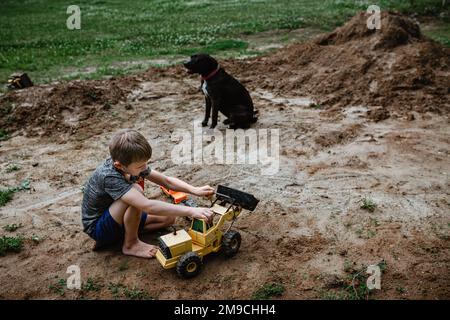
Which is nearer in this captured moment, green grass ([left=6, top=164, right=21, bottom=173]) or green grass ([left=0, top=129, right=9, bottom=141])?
green grass ([left=6, top=164, right=21, bottom=173])

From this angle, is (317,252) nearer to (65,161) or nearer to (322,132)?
(322,132)

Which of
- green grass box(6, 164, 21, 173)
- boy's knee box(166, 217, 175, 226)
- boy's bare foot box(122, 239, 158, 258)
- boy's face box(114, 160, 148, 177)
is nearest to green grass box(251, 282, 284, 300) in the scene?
boy's bare foot box(122, 239, 158, 258)

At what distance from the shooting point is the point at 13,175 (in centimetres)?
547

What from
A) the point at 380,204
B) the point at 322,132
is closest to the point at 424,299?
the point at 380,204

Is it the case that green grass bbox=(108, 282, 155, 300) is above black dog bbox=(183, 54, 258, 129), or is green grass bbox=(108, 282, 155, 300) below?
below

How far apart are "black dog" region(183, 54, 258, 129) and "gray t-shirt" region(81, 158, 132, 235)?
3307 mm

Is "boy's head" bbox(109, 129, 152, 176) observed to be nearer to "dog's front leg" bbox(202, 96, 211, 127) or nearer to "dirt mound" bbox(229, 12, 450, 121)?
"dog's front leg" bbox(202, 96, 211, 127)

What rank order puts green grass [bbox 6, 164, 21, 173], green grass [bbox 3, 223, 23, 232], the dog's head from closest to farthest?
green grass [bbox 3, 223, 23, 232]
green grass [bbox 6, 164, 21, 173]
the dog's head

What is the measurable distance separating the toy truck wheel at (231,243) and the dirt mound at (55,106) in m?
4.25

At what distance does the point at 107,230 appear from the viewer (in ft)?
11.7

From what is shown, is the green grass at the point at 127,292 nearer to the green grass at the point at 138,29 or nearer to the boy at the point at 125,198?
the boy at the point at 125,198

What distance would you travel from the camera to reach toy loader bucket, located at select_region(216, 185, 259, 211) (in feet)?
11.1

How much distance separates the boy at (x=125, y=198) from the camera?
10.6ft

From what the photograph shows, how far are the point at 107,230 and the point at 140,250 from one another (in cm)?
35
